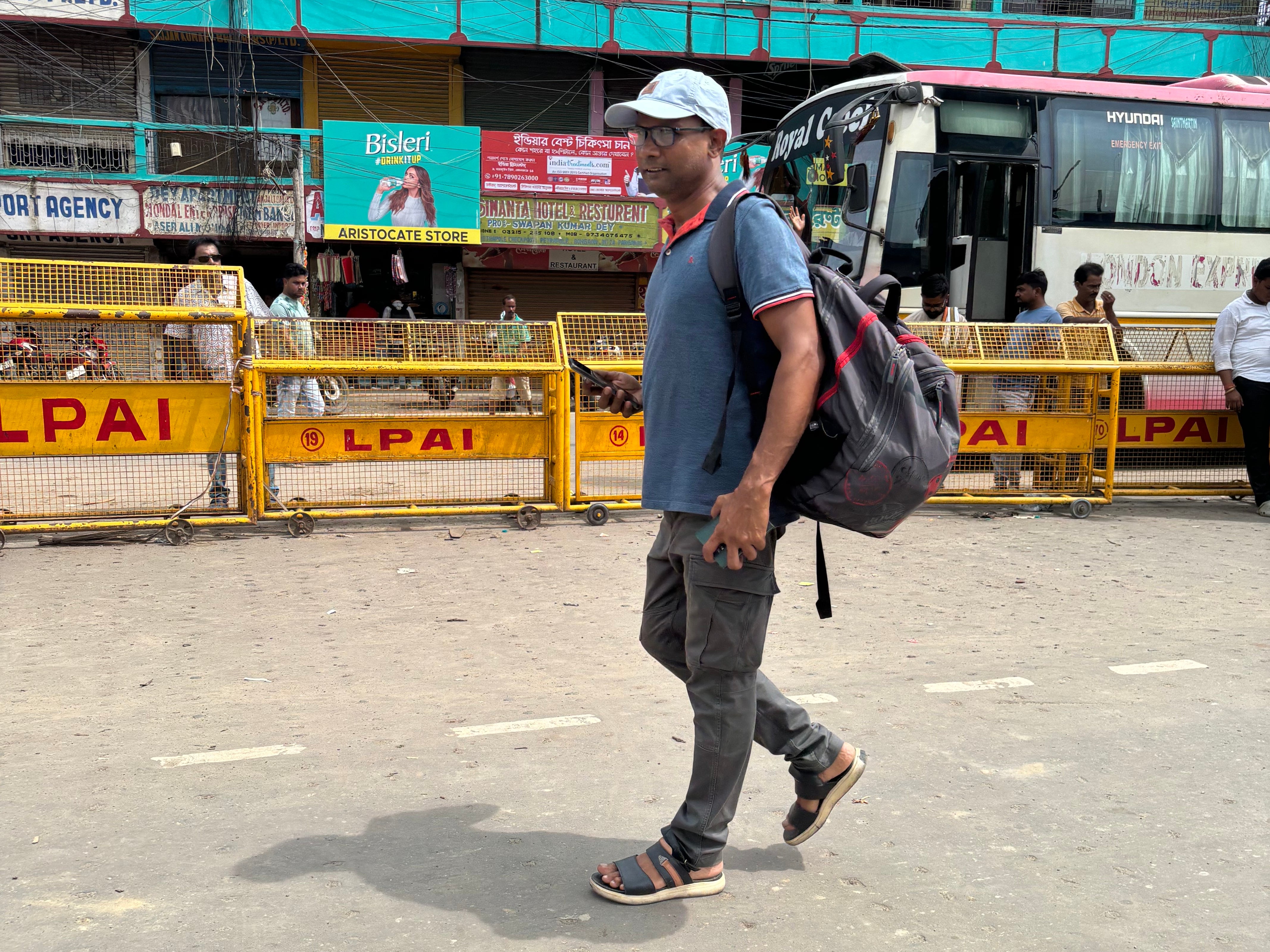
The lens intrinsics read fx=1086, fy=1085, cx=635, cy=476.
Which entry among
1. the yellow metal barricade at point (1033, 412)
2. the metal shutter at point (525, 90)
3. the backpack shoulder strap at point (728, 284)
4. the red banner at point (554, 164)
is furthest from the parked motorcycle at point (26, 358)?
the metal shutter at point (525, 90)

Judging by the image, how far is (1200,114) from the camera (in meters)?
11.9

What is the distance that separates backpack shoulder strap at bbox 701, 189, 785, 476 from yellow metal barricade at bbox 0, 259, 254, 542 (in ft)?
17.6

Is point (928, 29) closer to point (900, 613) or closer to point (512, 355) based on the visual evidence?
point (512, 355)

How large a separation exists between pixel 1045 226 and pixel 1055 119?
1133 mm

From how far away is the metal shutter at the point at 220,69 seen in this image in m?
21.2

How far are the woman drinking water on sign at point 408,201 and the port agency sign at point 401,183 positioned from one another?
0.01 m

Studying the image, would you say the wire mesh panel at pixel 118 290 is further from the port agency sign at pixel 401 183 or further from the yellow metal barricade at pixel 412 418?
the port agency sign at pixel 401 183

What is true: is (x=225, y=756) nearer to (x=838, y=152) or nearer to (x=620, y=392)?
(x=620, y=392)

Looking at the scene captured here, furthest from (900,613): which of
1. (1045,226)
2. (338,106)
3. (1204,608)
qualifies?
(338,106)

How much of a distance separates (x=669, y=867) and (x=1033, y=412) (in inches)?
263

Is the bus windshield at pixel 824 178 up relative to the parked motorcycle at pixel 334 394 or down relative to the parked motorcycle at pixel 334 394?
up

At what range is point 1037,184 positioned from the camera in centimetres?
1118

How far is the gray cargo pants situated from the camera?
2.57 meters

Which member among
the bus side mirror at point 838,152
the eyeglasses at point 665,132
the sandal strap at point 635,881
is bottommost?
the sandal strap at point 635,881
